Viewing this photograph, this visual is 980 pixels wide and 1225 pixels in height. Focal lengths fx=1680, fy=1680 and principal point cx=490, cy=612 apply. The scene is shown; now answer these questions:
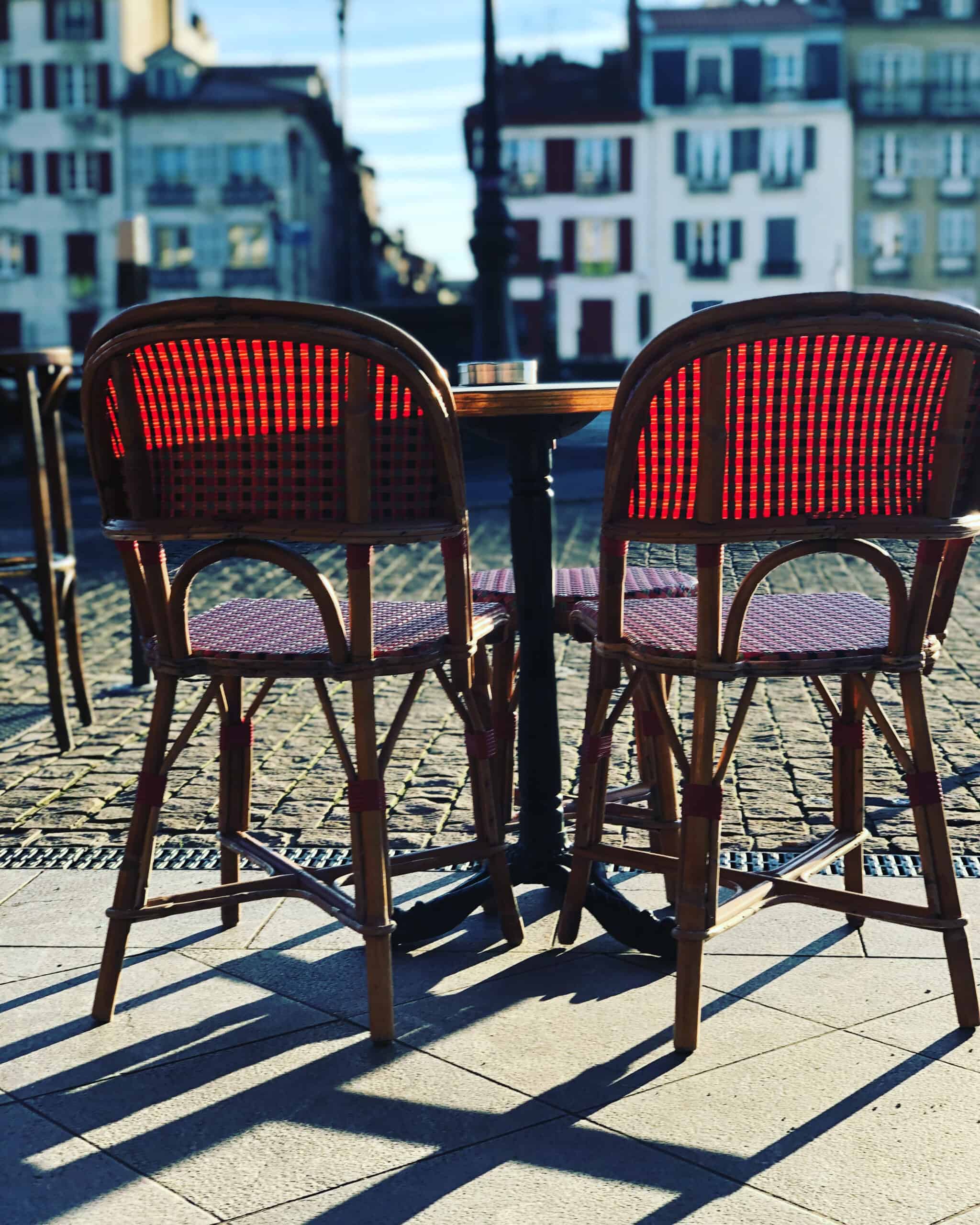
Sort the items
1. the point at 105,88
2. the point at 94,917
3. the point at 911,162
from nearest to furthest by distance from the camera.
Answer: the point at 94,917 < the point at 105,88 < the point at 911,162

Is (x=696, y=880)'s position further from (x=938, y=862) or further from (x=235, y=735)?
(x=235, y=735)

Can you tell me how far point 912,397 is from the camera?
2.78 metres

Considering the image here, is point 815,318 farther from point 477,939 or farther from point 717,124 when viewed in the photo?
point 717,124

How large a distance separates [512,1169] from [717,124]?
55415 mm

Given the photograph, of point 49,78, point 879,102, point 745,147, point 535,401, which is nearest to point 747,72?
point 745,147

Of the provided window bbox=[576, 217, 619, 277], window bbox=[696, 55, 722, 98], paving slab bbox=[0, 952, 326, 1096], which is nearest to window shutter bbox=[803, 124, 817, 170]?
window bbox=[696, 55, 722, 98]

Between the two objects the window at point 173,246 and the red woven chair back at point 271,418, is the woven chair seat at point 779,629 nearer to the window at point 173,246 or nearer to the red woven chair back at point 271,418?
the red woven chair back at point 271,418

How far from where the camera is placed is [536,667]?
3566 mm

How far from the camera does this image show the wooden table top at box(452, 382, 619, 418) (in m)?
3.09

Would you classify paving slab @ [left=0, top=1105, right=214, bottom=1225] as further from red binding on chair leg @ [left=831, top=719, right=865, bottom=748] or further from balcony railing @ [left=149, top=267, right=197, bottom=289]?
balcony railing @ [left=149, top=267, right=197, bottom=289]

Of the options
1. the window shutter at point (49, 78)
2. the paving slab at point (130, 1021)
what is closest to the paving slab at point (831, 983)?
the paving slab at point (130, 1021)

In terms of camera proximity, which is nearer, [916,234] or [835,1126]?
[835,1126]

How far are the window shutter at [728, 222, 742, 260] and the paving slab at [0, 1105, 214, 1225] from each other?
54386mm

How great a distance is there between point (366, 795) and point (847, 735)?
3.35ft
